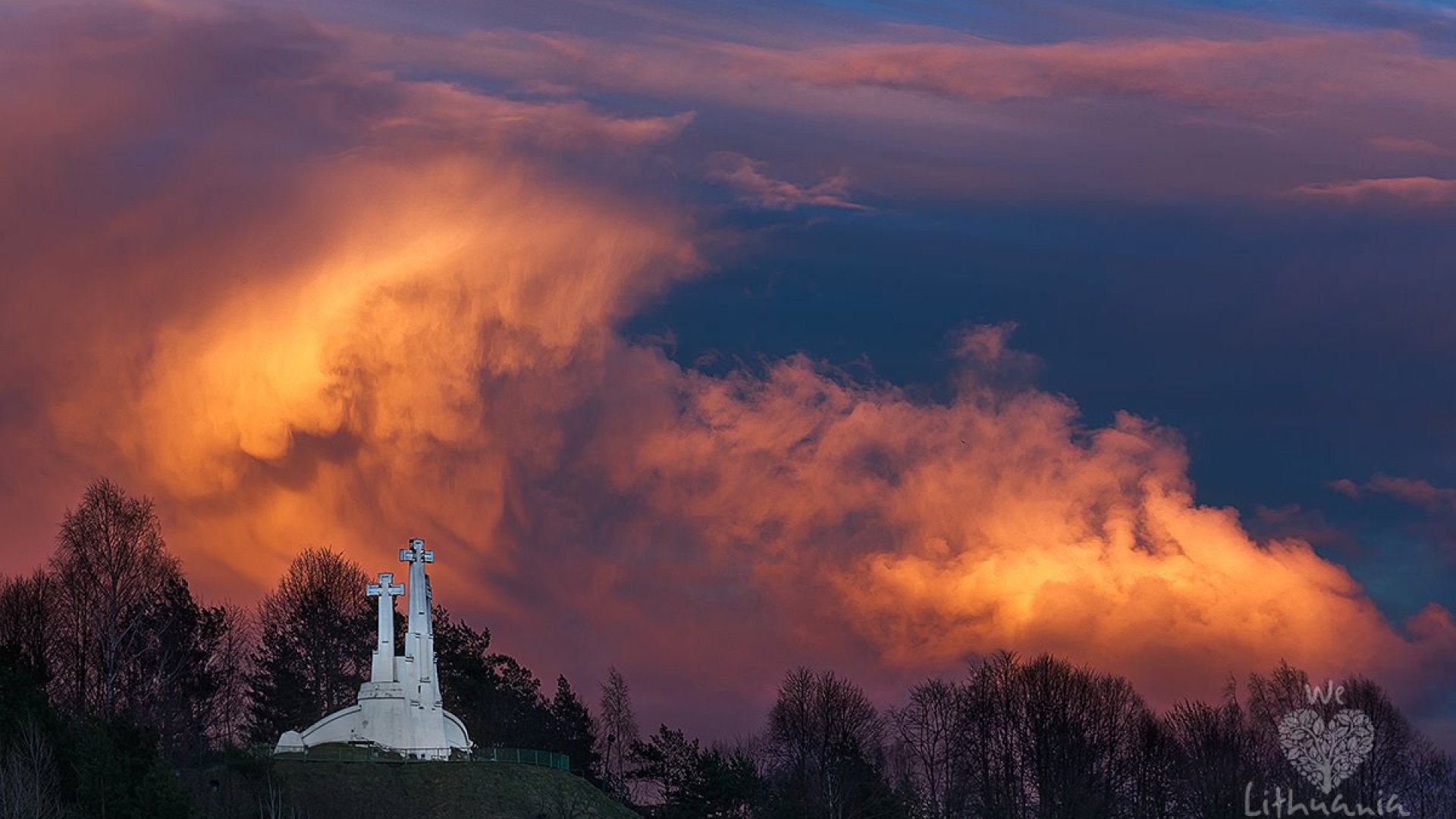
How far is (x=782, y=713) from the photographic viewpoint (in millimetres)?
128000

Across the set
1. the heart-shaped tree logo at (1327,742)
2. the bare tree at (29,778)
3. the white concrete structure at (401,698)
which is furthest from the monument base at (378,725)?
the heart-shaped tree logo at (1327,742)

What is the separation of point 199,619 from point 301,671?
23.9ft

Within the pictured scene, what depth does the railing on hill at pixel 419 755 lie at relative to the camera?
9506 cm

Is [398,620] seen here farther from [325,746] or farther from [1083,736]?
[1083,736]

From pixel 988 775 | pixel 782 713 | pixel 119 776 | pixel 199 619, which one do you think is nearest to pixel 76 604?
pixel 199 619

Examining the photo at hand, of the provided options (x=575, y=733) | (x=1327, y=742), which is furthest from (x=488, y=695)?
(x=1327, y=742)

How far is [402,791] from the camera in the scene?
308 feet

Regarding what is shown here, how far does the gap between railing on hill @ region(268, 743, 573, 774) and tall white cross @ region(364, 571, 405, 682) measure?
3.77 meters

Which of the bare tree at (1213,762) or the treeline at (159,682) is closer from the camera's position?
the treeline at (159,682)

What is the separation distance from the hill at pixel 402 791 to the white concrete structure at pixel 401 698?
6.48 ft

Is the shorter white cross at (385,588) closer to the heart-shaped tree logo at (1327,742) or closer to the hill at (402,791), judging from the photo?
the hill at (402,791)

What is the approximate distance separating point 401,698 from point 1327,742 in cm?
6338

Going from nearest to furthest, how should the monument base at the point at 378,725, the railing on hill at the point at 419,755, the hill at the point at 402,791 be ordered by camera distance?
the hill at the point at 402,791 < the railing on hill at the point at 419,755 < the monument base at the point at 378,725

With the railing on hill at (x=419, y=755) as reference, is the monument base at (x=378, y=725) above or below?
above
